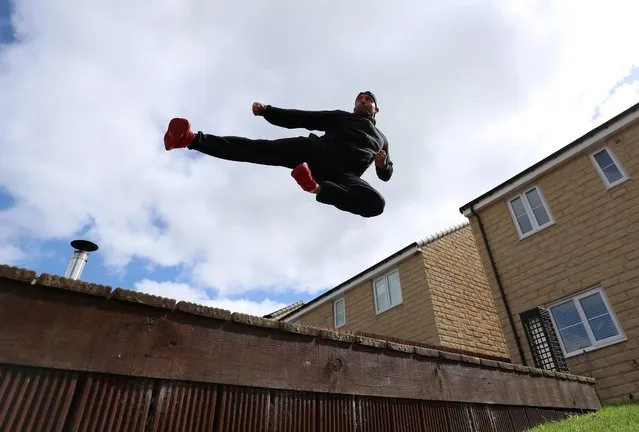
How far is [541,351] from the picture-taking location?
1073 centimetres

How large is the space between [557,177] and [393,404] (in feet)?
36.8

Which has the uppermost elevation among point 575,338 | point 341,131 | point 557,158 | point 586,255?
point 557,158

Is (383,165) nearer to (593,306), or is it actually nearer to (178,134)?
(178,134)

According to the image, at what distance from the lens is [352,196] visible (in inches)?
148

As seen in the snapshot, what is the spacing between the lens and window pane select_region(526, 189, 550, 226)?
12234mm

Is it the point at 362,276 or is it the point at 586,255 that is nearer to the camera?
the point at 586,255

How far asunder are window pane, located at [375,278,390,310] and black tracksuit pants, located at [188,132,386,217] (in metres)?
12.0

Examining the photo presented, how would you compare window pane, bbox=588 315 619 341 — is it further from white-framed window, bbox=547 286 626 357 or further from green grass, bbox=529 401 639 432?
green grass, bbox=529 401 639 432

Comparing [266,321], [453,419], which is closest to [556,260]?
[453,419]

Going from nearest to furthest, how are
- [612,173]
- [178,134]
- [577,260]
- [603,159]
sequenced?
[178,134]
[577,260]
[612,173]
[603,159]

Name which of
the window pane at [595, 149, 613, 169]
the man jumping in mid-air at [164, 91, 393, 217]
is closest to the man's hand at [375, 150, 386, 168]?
the man jumping in mid-air at [164, 91, 393, 217]

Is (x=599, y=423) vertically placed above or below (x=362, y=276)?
below

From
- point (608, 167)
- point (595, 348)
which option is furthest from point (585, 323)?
point (608, 167)

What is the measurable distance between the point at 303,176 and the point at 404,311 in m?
12.0
